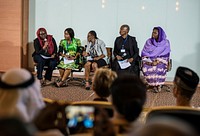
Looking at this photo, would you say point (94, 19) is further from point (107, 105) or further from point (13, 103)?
point (13, 103)

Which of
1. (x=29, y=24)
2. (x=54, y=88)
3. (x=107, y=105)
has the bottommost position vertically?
(x=54, y=88)

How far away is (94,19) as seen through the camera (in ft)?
27.1

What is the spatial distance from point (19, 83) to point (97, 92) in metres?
1.41

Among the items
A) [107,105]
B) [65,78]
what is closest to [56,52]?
[65,78]

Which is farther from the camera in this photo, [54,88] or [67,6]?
[67,6]

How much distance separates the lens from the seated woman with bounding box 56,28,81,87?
701 cm

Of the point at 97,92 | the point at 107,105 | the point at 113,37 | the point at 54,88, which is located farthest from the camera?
the point at 113,37

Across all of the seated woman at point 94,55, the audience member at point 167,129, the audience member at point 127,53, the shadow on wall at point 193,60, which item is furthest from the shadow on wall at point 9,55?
the audience member at point 167,129

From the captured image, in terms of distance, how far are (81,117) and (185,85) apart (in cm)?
138

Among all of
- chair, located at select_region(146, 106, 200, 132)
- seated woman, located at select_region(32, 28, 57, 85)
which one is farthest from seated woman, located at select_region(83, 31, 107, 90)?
chair, located at select_region(146, 106, 200, 132)

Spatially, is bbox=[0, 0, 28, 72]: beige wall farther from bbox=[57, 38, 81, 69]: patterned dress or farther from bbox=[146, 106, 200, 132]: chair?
bbox=[146, 106, 200, 132]: chair

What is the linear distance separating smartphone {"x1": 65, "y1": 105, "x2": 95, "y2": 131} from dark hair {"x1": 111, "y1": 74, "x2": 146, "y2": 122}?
153 mm

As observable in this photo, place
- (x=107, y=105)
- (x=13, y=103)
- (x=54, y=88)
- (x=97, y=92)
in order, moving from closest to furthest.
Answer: (x=13, y=103), (x=107, y=105), (x=97, y=92), (x=54, y=88)

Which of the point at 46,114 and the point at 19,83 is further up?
the point at 19,83
